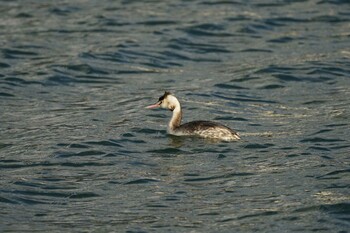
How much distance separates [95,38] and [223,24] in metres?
3.36

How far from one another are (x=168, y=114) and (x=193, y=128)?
2.36m

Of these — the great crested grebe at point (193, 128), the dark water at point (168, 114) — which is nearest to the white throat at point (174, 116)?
the great crested grebe at point (193, 128)

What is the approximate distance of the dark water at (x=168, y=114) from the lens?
41.0 feet

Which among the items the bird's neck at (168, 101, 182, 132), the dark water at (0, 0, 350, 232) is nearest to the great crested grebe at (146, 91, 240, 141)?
the bird's neck at (168, 101, 182, 132)

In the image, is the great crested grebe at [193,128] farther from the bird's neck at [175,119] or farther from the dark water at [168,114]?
the dark water at [168,114]

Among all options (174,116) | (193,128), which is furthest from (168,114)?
(193,128)

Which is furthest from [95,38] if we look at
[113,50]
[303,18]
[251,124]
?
[251,124]

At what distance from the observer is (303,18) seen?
25.5m

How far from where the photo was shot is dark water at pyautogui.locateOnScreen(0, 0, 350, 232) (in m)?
12.5

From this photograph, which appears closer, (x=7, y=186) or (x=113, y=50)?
(x=7, y=186)

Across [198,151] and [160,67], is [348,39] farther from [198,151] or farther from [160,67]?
[198,151]

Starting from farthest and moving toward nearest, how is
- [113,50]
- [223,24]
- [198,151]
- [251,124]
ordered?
[223,24] < [113,50] < [251,124] < [198,151]

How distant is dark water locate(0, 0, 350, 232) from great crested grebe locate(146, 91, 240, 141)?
0.17 m

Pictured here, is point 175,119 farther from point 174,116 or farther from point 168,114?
point 168,114
